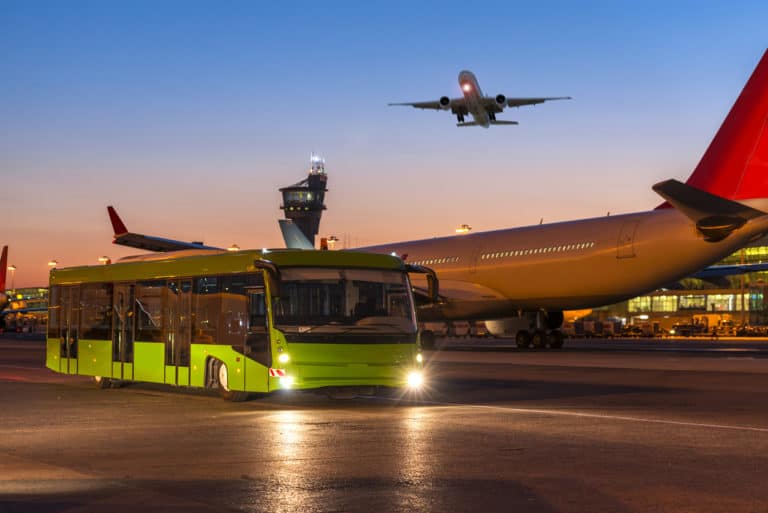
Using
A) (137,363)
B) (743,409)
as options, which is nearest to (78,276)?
(137,363)

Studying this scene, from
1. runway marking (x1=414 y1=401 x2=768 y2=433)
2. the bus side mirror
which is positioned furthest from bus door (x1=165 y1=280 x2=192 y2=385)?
runway marking (x1=414 y1=401 x2=768 y2=433)

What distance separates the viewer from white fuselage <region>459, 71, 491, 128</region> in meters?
53.7

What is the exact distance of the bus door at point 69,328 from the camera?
2511cm

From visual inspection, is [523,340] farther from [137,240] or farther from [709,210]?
[137,240]

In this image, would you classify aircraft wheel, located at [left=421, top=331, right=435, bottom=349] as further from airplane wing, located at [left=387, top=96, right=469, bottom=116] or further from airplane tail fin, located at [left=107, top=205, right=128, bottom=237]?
airplane tail fin, located at [left=107, top=205, right=128, bottom=237]

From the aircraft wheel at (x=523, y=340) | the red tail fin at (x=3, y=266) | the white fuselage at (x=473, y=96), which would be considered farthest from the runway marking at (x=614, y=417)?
the red tail fin at (x=3, y=266)

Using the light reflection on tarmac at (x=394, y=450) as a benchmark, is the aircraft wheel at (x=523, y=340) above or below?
above

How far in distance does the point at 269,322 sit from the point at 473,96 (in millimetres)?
37187

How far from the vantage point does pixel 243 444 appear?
13617mm

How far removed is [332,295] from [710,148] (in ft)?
83.1

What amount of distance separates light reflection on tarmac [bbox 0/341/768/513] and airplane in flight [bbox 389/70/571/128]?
32.4 metres

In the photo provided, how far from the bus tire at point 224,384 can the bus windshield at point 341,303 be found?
198 cm

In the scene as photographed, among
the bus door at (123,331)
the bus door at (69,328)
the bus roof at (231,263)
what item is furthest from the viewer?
the bus door at (69,328)

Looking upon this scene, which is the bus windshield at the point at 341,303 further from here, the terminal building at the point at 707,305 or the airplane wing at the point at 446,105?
the terminal building at the point at 707,305
